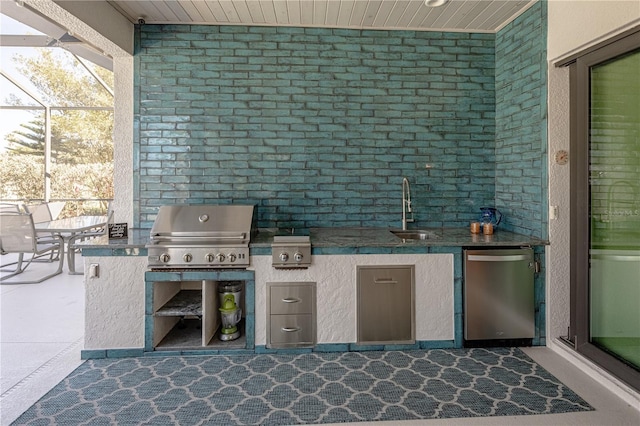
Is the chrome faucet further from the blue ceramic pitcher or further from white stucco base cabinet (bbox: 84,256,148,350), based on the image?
white stucco base cabinet (bbox: 84,256,148,350)

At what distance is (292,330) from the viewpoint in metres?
2.95

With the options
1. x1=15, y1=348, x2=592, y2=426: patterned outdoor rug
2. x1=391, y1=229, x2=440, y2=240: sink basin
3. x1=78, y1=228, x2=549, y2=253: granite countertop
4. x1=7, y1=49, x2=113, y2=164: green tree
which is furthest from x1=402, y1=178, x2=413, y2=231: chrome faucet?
x1=7, y1=49, x2=113, y2=164: green tree

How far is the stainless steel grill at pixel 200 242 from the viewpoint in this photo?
2.87 metres

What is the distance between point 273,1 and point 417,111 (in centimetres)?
165

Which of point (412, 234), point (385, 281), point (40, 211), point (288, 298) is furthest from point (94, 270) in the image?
point (40, 211)

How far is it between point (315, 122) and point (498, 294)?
2216 mm

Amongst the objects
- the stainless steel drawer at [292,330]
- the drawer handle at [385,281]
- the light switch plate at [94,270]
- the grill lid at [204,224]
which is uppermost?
the grill lid at [204,224]

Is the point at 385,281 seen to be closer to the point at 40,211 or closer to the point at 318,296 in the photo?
the point at 318,296

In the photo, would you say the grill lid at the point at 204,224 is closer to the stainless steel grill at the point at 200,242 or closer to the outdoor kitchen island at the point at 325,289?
the stainless steel grill at the point at 200,242

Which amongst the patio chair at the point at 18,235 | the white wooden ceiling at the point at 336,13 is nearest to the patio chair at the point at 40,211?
the patio chair at the point at 18,235

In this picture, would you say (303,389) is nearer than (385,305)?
Yes

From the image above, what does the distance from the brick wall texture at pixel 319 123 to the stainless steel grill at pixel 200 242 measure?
691 millimetres

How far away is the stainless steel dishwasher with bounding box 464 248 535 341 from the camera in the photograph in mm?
2971

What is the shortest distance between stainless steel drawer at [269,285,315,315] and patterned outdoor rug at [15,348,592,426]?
355 mm
